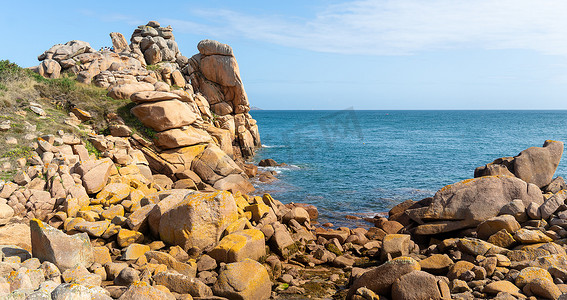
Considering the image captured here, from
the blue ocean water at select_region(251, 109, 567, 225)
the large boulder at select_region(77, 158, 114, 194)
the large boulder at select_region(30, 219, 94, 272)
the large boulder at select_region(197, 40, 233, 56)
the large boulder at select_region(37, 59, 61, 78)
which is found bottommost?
the blue ocean water at select_region(251, 109, 567, 225)

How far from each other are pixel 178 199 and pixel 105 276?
4.54m

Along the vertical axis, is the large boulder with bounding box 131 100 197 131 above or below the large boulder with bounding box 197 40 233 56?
below

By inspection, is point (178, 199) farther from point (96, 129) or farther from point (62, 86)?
point (62, 86)

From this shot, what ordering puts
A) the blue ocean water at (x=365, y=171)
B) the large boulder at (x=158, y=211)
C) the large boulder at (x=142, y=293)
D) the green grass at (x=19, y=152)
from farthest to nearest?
the blue ocean water at (x=365, y=171) → the green grass at (x=19, y=152) → the large boulder at (x=158, y=211) → the large boulder at (x=142, y=293)

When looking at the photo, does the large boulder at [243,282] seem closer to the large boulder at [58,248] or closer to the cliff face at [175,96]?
the large boulder at [58,248]

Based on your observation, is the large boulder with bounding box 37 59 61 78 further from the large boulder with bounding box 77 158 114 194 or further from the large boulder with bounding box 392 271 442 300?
the large boulder with bounding box 392 271 442 300

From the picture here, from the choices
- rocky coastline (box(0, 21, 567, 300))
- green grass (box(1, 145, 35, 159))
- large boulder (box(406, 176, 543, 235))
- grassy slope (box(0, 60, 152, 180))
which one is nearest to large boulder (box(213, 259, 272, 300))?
rocky coastline (box(0, 21, 567, 300))

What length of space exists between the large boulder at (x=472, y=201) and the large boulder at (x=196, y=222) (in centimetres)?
913

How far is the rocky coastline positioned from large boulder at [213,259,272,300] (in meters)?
0.03

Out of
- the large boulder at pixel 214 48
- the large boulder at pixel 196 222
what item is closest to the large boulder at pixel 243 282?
the large boulder at pixel 196 222

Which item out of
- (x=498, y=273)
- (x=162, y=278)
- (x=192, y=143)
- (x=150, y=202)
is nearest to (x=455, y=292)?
(x=498, y=273)

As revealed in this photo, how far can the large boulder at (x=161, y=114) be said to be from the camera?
27438 mm

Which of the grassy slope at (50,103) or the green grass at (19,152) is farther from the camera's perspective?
the grassy slope at (50,103)

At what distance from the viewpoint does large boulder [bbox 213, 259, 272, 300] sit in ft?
36.7
